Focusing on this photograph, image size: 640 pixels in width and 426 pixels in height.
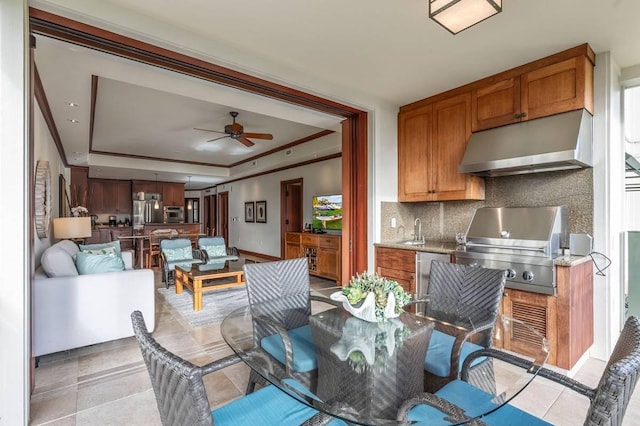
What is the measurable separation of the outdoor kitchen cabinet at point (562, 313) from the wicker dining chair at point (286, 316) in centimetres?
154

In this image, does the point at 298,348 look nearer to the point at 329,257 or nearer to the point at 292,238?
the point at 329,257

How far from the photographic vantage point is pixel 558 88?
2.65 metres

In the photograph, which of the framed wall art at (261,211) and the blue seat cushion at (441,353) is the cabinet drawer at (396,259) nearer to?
the blue seat cushion at (441,353)

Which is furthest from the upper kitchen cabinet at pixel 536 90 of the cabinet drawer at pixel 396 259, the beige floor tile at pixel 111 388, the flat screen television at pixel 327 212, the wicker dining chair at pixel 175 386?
the beige floor tile at pixel 111 388

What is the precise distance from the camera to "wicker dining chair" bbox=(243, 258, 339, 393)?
1.52 metres

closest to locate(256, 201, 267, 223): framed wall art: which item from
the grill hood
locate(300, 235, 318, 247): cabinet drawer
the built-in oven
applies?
locate(300, 235, 318, 247): cabinet drawer

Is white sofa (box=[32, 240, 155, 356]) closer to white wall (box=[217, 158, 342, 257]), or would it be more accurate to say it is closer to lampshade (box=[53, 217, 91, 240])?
lampshade (box=[53, 217, 91, 240])

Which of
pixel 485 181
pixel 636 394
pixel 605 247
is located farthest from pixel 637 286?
pixel 485 181

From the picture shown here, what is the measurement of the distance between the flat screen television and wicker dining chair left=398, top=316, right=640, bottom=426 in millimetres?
4543

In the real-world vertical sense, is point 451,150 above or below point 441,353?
above

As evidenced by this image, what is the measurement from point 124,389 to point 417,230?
337cm

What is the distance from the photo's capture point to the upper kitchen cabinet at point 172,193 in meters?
10.4

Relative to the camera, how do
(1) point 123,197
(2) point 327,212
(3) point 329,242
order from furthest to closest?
1. (1) point 123,197
2. (2) point 327,212
3. (3) point 329,242

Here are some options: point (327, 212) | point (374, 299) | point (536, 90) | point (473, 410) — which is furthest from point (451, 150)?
point (327, 212)
